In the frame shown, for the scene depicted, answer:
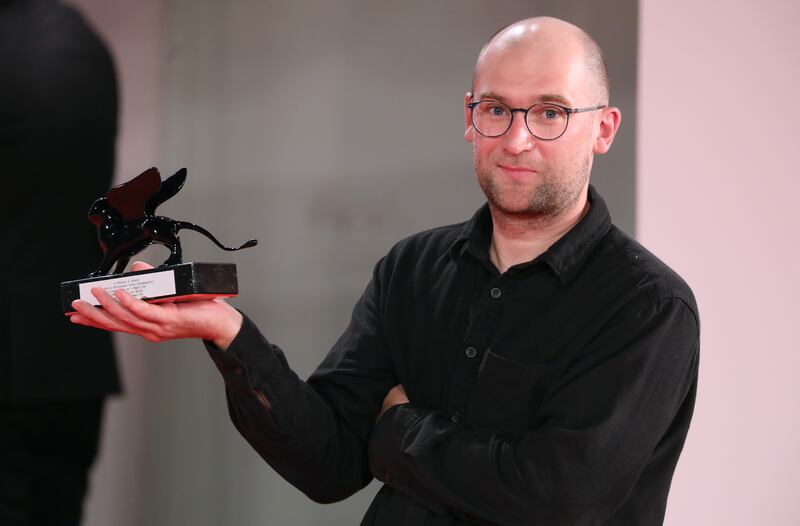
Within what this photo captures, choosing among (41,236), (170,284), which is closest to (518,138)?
(170,284)

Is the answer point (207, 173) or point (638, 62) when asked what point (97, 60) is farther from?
point (638, 62)

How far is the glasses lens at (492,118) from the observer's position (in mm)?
1705

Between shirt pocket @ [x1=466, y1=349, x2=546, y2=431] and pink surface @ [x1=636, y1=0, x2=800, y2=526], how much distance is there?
1.17 m

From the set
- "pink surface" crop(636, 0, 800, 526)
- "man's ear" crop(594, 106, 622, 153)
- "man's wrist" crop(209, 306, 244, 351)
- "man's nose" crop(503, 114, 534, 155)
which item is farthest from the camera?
"pink surface" crop(636, 0, 800, 526)

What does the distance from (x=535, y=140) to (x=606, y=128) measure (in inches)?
7.6

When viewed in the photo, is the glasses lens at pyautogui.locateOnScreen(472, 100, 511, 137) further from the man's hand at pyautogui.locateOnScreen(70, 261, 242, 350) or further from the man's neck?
the man's hand at pyautogui.locateOnScreen(70, 261, 242, 350)

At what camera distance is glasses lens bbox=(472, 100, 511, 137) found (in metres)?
1.71

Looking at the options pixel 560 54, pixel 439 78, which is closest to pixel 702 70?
pixel 439 78

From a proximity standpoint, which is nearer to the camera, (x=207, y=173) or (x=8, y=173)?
(x=8, y=173)

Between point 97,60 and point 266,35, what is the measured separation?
51 cm

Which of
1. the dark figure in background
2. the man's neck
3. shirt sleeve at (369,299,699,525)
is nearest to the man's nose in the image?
the man's neck

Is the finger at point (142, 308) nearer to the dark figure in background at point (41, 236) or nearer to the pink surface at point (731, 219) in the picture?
the dark figure in background at point (41, 236)

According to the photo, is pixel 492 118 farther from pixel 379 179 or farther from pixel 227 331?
pixel 379 179

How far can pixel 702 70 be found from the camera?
8.74 ft
